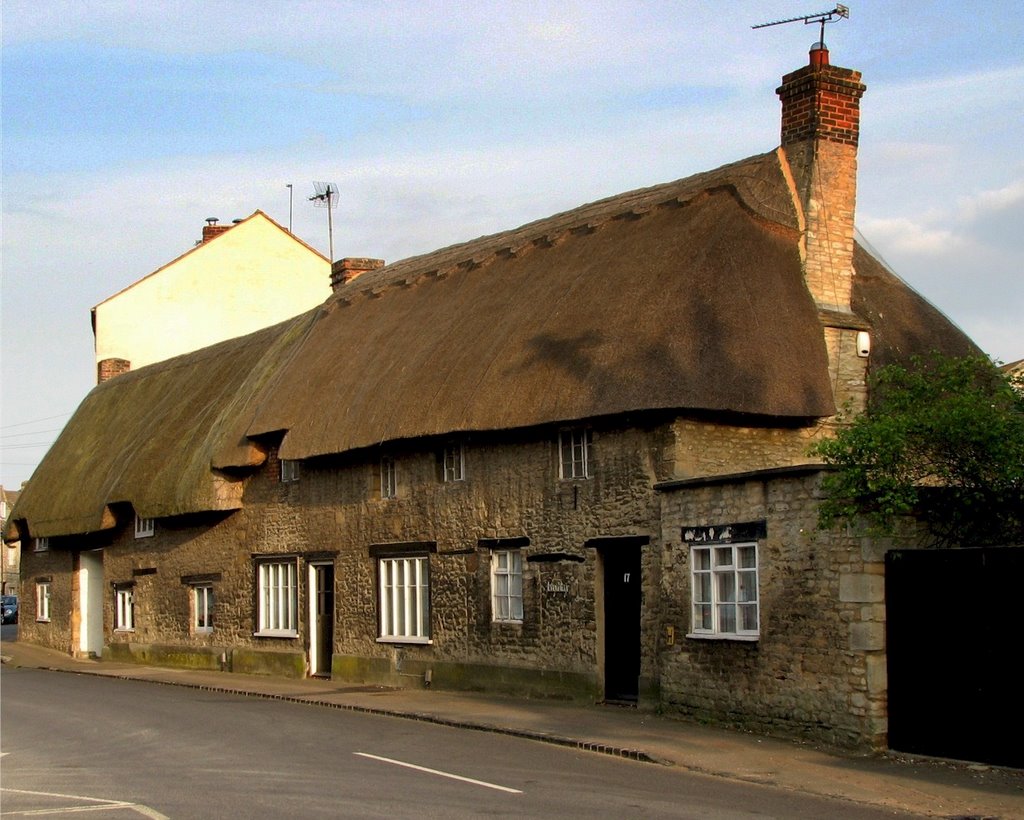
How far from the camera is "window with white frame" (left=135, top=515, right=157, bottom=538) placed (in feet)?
107

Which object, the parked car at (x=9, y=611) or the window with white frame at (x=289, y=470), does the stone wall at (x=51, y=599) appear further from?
the parked car at (x=9, y=611)

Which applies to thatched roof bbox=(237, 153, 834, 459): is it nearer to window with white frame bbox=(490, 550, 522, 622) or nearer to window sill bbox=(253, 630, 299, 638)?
window with white frame bbox=(490, 550, 522, 622)

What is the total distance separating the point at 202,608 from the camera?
30609 millimetres

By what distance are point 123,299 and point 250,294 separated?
4.19 m

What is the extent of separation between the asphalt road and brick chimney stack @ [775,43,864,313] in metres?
9.37

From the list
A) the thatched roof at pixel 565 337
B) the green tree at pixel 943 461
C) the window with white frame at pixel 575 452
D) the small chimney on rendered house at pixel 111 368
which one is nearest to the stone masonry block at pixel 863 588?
the green tree at pixel 943 461

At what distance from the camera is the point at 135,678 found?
28.0 meters

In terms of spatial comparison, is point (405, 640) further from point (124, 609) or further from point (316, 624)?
point (124, 609)

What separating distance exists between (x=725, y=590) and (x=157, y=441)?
19877 mm

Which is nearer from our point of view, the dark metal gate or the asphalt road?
the asphalt road

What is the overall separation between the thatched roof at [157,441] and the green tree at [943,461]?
16.6 m

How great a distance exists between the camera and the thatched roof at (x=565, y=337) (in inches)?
736

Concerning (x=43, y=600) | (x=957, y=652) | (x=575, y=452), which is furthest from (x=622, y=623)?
(x=43, y=600)

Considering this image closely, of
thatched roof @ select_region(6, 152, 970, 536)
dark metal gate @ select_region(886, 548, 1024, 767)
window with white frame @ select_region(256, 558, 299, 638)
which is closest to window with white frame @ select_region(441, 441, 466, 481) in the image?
thatched roof @ select_region(6, 152, 970, 536)
